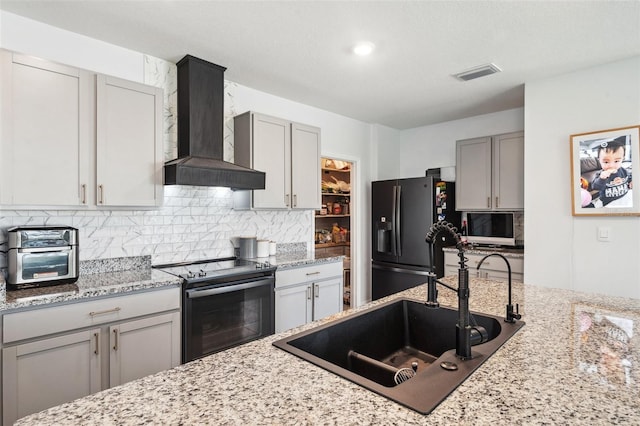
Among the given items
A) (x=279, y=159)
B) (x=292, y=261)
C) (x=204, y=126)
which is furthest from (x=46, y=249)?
(x=279, y=159)

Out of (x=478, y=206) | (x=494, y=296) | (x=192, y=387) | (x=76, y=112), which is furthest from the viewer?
(x=478, y=206)

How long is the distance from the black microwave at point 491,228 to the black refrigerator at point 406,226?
222 mm

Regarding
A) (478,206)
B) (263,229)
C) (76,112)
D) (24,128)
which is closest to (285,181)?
(263,229)

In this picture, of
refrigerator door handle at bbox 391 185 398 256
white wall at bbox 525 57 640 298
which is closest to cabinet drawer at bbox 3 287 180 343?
refrigerator door handle at bbox 391 185 398 256

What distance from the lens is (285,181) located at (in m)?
3.45

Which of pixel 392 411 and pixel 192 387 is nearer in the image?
pixel 392 411

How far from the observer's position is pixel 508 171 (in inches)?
153

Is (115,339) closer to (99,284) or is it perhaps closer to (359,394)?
(99,284)

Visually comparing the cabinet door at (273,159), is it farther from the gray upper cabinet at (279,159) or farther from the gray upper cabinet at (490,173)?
the gray upper cabinet at (490,173)

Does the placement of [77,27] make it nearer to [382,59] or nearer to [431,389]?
[382,59]

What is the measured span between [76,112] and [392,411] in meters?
2.50

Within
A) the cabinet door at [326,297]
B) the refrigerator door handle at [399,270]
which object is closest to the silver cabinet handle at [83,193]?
the cabinet door at [326,297]

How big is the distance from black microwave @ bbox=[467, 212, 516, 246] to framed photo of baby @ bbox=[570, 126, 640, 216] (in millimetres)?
1016

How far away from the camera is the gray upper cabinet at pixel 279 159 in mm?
3186
